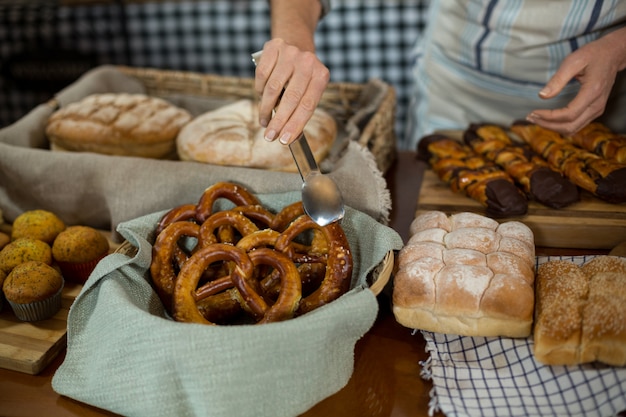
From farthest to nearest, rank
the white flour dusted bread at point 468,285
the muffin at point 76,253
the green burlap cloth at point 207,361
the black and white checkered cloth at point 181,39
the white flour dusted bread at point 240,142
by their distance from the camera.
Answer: the black and white checkered cloth at point 181,39 → the white flour dusted bread at point 240,142 → the muffin at point 76,253 → the white flour dusted bread at point 468,285 → the green burlap cloth at point 207,361

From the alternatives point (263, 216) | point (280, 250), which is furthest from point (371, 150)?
point (280, 250)

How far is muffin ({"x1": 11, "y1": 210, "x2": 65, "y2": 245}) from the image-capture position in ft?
4.91

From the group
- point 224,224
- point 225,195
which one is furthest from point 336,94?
point 224,224

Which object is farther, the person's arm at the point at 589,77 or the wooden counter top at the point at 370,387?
the person's arm at the point at 589,77

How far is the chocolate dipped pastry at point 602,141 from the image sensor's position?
162 centimetres

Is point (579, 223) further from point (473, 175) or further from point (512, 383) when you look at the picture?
point (512, 383)

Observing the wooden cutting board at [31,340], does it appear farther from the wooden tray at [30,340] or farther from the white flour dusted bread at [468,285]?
the white flour dusted bread at [468,285]

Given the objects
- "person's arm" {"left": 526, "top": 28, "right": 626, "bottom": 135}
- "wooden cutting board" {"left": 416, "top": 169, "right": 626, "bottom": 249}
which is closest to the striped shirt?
"person's arm" {"left": 526, "top": 28, "right": 626, "bottom": 135}

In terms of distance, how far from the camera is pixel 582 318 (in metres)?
1.08

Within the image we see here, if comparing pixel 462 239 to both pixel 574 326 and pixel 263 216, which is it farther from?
pixel 263 216

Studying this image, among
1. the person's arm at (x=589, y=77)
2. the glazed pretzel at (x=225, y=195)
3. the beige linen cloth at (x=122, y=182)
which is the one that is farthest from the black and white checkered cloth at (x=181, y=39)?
the glazed pretzel at (x=225, y=195)

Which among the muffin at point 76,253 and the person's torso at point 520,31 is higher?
the person's torso at point 520,31

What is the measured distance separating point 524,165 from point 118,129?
118 centimetres

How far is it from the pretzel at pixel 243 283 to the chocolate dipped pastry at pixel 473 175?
1.99 ft
